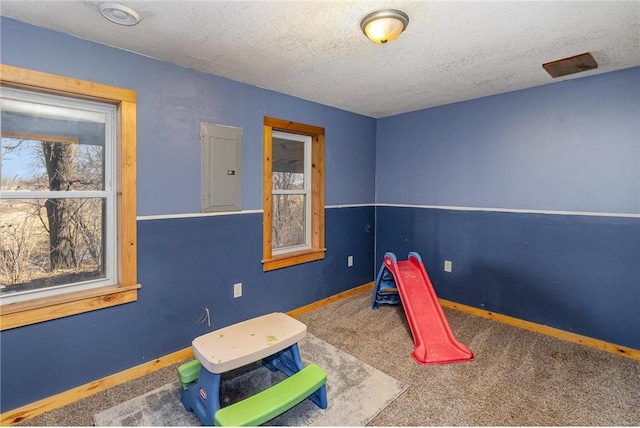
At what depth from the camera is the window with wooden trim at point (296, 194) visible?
325 centimetres

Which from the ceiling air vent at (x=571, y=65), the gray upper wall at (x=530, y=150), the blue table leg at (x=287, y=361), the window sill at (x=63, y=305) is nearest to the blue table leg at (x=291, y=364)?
the blue table leg at (x=287, y=361)

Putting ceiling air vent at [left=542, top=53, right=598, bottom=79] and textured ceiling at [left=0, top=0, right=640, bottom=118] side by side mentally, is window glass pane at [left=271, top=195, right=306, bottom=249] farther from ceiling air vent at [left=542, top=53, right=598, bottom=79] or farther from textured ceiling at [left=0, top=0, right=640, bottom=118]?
ceiling air vent at [left=542, top=53, right=598, bottom=79]

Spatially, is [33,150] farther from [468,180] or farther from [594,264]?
[594,264]

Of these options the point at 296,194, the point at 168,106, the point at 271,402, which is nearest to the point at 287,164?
the point at 296,194

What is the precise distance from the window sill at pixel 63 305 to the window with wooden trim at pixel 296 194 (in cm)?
129

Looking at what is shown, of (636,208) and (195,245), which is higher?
(636,208)

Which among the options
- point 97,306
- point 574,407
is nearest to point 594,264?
point 574,407

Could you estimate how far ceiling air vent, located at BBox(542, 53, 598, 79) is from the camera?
2.25 metres

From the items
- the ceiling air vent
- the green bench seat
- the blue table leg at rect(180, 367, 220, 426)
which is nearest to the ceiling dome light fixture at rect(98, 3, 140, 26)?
the blue table leg at rect(180, 367, 220, 426)

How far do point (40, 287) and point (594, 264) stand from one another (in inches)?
165

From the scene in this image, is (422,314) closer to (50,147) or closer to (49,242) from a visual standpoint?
(49,242)

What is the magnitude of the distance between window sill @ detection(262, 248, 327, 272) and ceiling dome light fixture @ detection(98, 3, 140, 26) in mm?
2038

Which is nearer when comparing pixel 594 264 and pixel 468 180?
pixel 594 264

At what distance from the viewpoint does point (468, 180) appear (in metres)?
3.38
